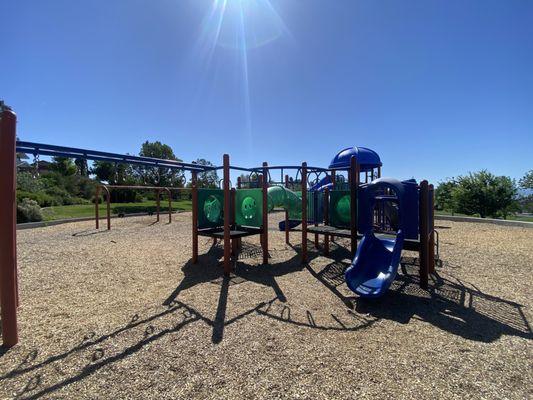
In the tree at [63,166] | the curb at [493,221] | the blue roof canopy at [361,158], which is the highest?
the tree at [63,166]

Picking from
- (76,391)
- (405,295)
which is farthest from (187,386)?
(405,295)

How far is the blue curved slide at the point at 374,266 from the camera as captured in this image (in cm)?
443

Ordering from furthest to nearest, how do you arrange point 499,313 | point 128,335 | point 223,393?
point 499,313
point 128,335
point 223,393

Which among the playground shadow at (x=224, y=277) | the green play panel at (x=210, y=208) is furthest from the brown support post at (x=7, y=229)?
the green play panel at (x=210, y=208)

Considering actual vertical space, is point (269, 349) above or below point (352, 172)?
below

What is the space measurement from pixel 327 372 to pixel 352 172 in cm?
449

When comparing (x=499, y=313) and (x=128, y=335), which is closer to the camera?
(x=128, y=335)

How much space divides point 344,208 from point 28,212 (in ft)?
44.9

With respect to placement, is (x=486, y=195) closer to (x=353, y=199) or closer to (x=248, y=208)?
(x=353, y=199)

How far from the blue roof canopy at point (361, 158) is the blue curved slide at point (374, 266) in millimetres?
8066

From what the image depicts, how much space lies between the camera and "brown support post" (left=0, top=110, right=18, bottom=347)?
307cm

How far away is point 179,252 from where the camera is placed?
A: 802 centimetres

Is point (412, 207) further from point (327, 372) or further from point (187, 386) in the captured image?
point (187, 386)

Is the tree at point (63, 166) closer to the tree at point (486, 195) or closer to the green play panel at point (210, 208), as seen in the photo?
the green play panel at point (210, 208)
